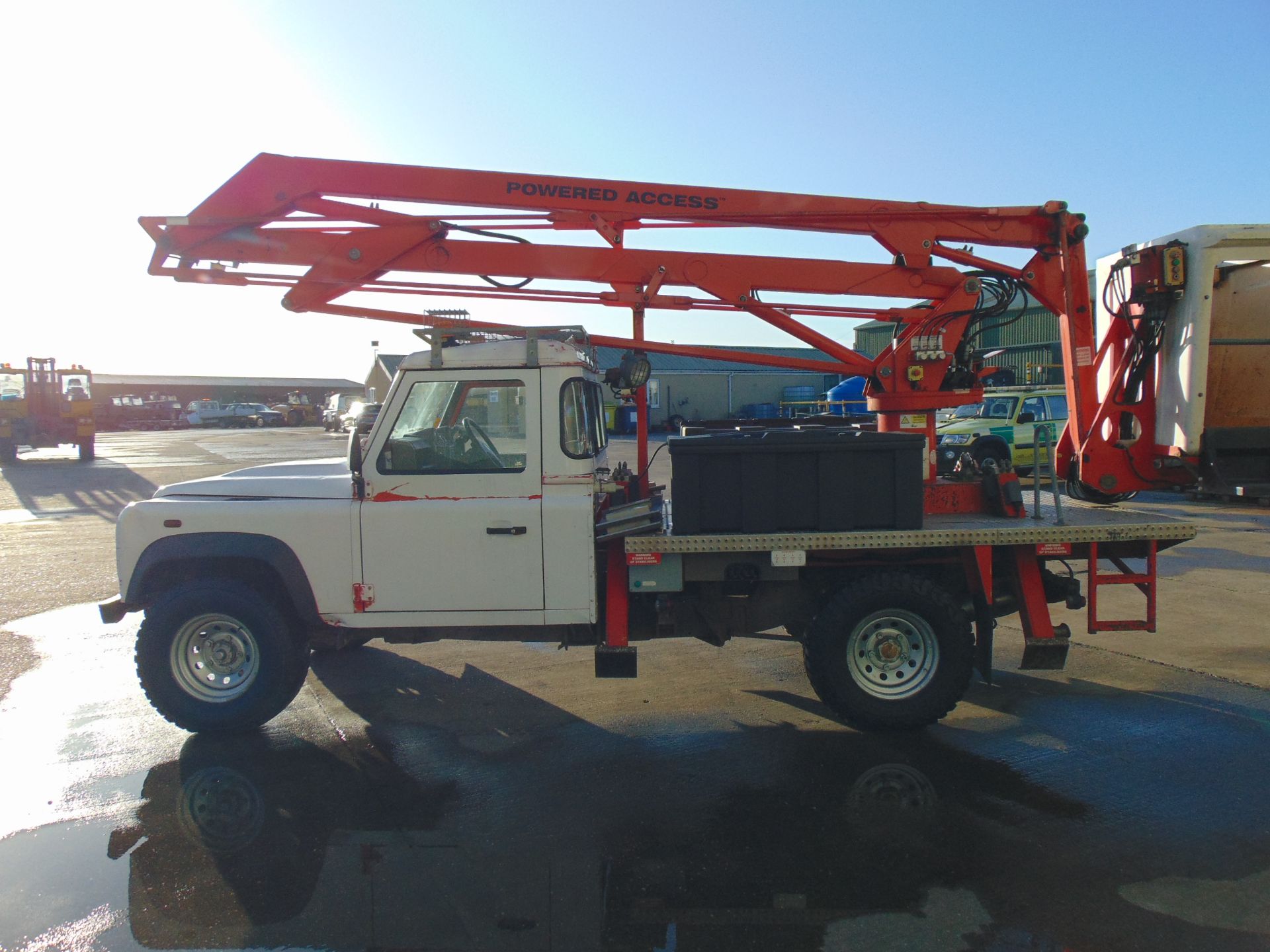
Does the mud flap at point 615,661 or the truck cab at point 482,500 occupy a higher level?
the truck cab at point 482,500

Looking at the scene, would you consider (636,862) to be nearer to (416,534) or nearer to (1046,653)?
(416,534)

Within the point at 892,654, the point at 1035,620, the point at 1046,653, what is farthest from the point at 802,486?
the point at 1046,653

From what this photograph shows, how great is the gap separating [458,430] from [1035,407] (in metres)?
15.4

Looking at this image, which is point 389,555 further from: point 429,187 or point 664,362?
point 664,362

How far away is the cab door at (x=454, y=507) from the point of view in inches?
208

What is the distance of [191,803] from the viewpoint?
15.2ft

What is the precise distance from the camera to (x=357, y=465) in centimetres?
527

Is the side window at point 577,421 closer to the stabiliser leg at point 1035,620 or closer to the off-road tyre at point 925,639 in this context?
the off-road tyre at point 925,639

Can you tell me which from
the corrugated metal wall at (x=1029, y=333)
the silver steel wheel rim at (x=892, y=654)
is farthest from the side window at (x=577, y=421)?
the corrugated metal wall at (x=1029, y=333)

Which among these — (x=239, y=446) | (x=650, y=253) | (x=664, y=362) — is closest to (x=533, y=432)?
(x=650, y=253)

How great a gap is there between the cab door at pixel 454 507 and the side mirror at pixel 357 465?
45 mm

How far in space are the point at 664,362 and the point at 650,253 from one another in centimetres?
3944

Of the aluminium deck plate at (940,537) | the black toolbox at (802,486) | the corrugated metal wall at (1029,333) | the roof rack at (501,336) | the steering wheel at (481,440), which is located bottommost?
the aluminium deck plate at (940,537)

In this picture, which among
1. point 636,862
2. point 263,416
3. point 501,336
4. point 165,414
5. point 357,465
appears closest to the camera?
point 636,862
